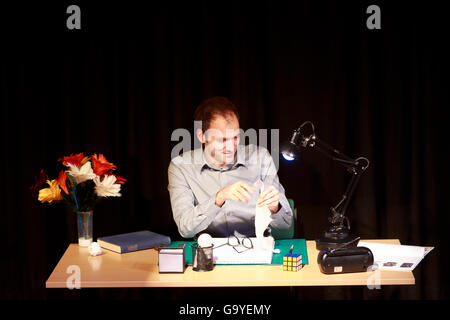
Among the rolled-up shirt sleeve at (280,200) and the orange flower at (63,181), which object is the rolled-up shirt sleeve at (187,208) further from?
the orange flower at (63,181)

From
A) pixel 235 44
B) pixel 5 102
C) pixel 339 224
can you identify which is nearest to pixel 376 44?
pixel 235 44

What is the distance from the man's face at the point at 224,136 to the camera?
2887mm

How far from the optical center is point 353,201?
12.4 feet

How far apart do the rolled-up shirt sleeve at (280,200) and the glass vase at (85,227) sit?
96 cm

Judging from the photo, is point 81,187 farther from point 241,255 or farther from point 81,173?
point 241,255

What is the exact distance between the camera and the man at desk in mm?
2799

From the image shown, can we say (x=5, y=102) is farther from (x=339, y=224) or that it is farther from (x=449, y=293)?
(x=449, y=293)

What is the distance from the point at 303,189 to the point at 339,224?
111 cm

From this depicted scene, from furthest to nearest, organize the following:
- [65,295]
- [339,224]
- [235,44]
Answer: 1. [65,295]
2. [235,44]
3. [339,224]

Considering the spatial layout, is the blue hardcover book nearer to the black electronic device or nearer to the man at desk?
the man at desk

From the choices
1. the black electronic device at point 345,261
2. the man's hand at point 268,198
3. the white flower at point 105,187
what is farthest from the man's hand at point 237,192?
the white flower at point 105,187

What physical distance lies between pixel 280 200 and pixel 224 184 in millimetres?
449

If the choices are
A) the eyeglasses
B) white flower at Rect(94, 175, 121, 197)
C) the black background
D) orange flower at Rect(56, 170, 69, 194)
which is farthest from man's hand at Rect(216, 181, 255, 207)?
the black background

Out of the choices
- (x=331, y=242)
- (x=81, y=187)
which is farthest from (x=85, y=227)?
(x=331, y=242)
